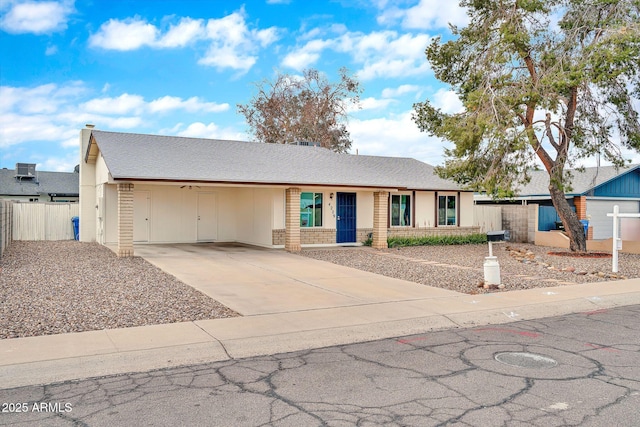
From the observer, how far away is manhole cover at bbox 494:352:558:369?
21.1 ft

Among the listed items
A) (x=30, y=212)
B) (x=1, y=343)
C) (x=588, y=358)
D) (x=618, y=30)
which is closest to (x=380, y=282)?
(x=588, y=358)

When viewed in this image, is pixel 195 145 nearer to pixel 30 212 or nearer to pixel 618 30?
pixel 30 212

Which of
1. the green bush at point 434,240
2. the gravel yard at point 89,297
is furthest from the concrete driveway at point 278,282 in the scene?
the green bush at point 434,240

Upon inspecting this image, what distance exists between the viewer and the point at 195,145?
22.9 metres

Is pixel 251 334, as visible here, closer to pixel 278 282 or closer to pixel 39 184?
pixel 278 282

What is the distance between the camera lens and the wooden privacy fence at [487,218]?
88.9ft

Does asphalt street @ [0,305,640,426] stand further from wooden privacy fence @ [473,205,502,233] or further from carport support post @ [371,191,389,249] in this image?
wooden privacy fence @ [473,205,502,233]

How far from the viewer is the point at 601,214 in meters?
28.2

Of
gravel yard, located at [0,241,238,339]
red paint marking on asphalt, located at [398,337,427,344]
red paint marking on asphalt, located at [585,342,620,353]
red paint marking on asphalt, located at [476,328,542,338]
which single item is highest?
gravel yard, located at [0,241,238,339]

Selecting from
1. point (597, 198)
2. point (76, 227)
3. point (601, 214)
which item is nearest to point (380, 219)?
point (597, 198)

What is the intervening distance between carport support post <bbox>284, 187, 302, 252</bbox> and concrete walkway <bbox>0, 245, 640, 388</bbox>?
485cm

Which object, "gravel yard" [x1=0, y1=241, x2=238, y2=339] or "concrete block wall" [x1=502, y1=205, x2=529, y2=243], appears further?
"concrete block wall" [x1=502, y1=205, x2=529, y2=243]

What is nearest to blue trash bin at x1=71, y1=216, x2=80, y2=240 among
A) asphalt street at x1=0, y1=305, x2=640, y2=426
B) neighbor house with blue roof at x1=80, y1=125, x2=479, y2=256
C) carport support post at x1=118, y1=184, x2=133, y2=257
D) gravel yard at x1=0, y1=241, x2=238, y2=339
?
neighbor house with blue roof at x1=80, y1=125, x2=479, y2=256

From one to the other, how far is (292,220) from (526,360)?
14.4 m
